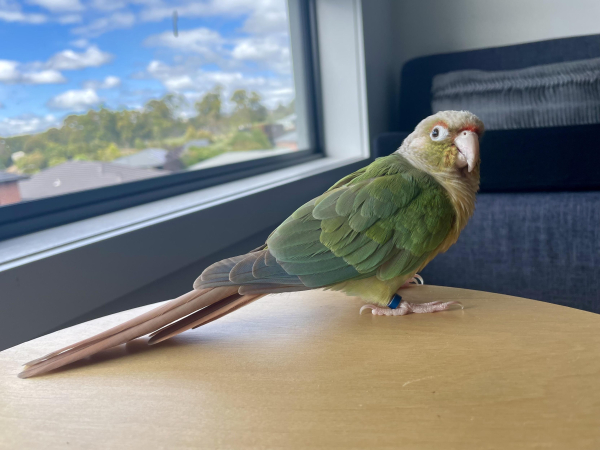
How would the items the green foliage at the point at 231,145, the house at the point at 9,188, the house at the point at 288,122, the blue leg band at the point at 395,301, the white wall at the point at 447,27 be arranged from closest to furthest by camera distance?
the blue leg band at the point at 395,301 < the house at the point at 9,188 < the green foliage at the point at 231,145 < the house at the point at 288,122 < the white wall at the point at 447,27

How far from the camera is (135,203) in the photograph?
3.84 feet

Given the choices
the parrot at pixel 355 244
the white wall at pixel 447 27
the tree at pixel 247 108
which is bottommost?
the parrot at pixel 355 244

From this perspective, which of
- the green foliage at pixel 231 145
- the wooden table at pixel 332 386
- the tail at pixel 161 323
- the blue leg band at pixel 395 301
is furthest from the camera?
the green foliage at pixel 231 145

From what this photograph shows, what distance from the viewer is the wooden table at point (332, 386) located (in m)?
0.39

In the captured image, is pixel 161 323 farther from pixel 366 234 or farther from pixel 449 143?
pixel 449 143

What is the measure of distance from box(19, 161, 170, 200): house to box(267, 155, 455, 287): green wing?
637mm

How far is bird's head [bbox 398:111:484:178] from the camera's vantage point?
0.61 metres

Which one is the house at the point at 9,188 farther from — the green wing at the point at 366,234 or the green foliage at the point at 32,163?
the green wing at the point at 366,234

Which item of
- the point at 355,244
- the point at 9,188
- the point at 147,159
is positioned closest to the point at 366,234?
the point at 355,244

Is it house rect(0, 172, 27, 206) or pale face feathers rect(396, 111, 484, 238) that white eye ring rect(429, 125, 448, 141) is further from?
house rect(0, 172, 27, 206)

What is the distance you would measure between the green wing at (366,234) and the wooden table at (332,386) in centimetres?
8

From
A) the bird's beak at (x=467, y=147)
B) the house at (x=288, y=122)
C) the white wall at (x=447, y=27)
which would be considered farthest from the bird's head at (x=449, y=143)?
the white wall at (x=447, y=27)

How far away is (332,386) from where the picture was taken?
0.46 meters

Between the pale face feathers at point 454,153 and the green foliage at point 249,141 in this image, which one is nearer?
the pale face feathers at point 454,153
